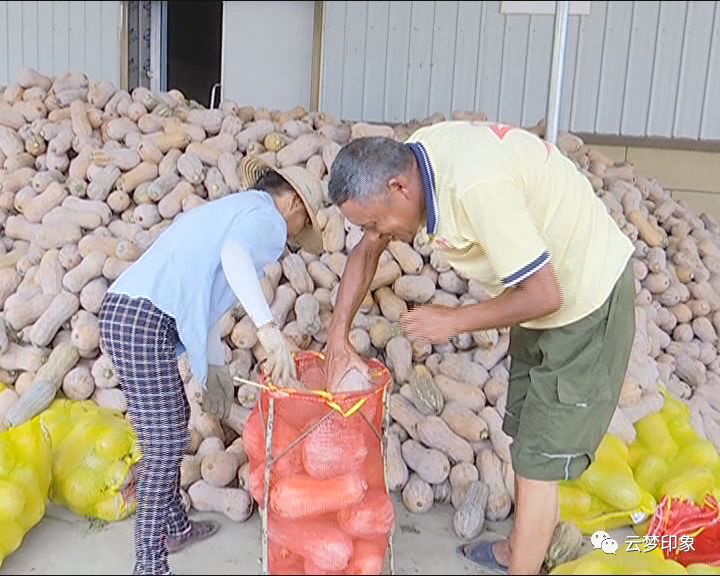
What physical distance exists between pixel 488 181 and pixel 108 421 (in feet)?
6.00

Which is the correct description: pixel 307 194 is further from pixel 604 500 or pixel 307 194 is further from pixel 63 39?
pixel 63 39

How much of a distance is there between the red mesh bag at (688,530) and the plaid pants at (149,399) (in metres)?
1.48

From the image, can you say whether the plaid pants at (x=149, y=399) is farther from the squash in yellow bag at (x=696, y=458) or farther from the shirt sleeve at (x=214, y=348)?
the squash in yellow bag at (x=696, y=458)

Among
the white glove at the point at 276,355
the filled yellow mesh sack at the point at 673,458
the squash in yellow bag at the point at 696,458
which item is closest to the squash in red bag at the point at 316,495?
the white glove at the point at 276,355

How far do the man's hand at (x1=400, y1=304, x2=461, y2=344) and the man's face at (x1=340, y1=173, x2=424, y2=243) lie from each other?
0.72ft

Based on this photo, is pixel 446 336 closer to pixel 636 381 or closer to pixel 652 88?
pixel 636 381

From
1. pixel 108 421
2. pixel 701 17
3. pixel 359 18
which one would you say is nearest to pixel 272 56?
pixel 359 18

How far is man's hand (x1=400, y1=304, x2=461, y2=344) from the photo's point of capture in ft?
5.93

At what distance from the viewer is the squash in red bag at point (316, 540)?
1954 mm

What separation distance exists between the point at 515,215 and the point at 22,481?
172 centimetres

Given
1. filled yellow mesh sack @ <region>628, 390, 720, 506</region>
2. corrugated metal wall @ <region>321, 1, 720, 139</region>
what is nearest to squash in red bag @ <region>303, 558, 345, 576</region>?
filled yellow mesh sack @ <region>628, 390, 720, 506</region>

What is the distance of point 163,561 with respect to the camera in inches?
87.2

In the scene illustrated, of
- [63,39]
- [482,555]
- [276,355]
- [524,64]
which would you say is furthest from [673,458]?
[63,39]

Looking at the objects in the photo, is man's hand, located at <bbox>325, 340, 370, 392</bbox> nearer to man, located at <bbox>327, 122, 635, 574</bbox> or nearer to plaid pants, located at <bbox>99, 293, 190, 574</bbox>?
man, located at <bbox>327, 122, 635, 574</bbox>
